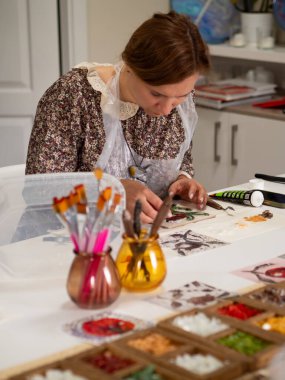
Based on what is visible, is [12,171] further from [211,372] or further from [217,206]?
[211,372]

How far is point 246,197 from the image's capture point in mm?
2324

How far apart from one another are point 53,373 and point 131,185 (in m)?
0.91

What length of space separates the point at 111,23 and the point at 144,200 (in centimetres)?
219

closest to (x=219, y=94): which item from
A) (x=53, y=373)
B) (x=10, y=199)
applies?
(x=10, y=199)

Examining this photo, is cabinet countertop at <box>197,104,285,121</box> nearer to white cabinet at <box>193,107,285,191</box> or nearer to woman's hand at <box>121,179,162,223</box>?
white cabinet at <box>193,107,285,191</box>

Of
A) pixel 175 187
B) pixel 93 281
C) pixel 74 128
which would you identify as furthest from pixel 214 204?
pixel 93 281

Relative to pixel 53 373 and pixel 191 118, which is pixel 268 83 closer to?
pixel 191 118

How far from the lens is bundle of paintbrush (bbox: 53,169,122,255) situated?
1.56 m

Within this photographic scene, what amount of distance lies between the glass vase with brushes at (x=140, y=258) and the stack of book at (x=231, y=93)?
2294mm

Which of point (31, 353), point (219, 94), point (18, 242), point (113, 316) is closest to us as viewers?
point (31, 353)

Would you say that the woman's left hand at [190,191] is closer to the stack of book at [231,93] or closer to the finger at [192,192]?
the finger at [192,192]

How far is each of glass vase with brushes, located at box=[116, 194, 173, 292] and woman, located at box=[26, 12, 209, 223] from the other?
0.44 meters

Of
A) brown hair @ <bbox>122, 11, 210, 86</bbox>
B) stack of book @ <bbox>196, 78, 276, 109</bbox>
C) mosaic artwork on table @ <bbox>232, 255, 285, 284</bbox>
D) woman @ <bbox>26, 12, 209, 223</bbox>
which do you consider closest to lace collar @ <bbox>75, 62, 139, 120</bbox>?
woman @ <bbox>26, 12, 209, 223</bbox>

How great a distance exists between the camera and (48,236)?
197 centimetres
